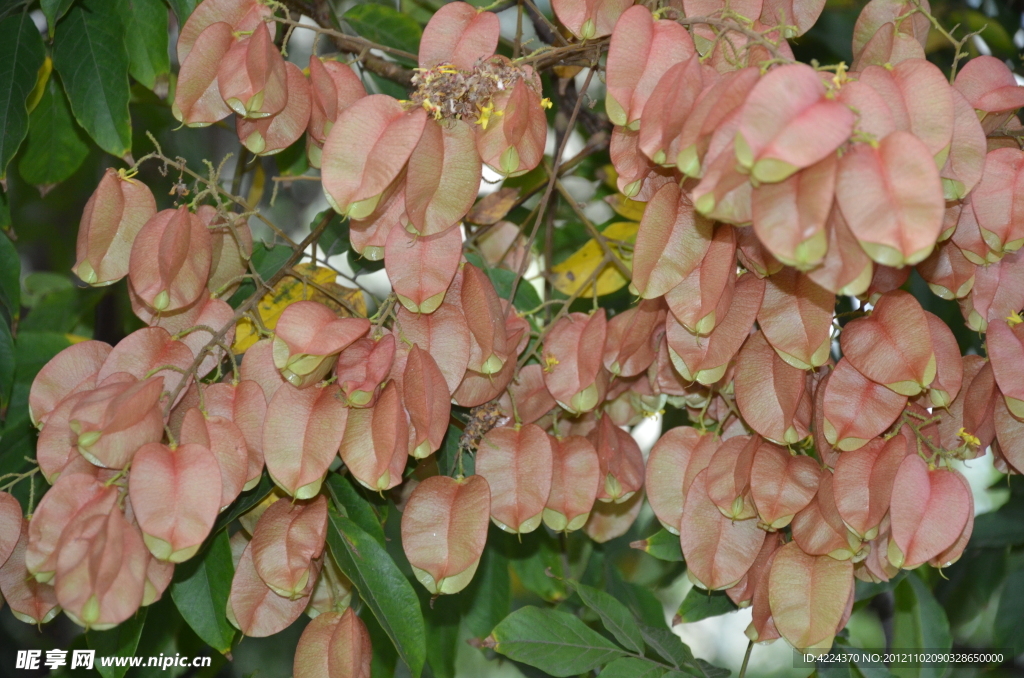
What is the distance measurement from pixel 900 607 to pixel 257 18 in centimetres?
119

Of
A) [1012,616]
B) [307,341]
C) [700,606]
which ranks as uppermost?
[307,341]

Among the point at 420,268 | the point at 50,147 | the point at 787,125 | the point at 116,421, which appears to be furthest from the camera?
the point at 50,147

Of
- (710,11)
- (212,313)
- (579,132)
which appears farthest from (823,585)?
(579,132)

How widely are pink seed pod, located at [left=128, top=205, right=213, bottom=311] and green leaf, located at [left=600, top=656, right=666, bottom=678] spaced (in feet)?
1.99

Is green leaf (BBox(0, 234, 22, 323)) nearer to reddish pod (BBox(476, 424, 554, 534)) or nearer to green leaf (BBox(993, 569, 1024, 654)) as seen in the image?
reddish pod (BBox(476, 424, 554, 534))

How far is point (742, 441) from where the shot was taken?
0.92m

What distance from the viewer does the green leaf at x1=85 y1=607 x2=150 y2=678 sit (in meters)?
0.89

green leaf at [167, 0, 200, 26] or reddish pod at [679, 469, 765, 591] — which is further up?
green leaf at [167, 0, 200, 26]

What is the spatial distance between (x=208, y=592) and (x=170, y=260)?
0.35 meters

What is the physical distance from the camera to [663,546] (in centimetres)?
104

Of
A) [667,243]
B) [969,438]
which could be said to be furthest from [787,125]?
[969,438]

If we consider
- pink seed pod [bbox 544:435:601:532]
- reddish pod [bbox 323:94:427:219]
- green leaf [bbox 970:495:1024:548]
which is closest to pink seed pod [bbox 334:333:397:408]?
reddish pod [bbox 323:94:427:219]

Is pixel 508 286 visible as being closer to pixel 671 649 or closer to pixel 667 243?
pixel 667 243

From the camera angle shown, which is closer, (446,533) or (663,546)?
(446,533)
